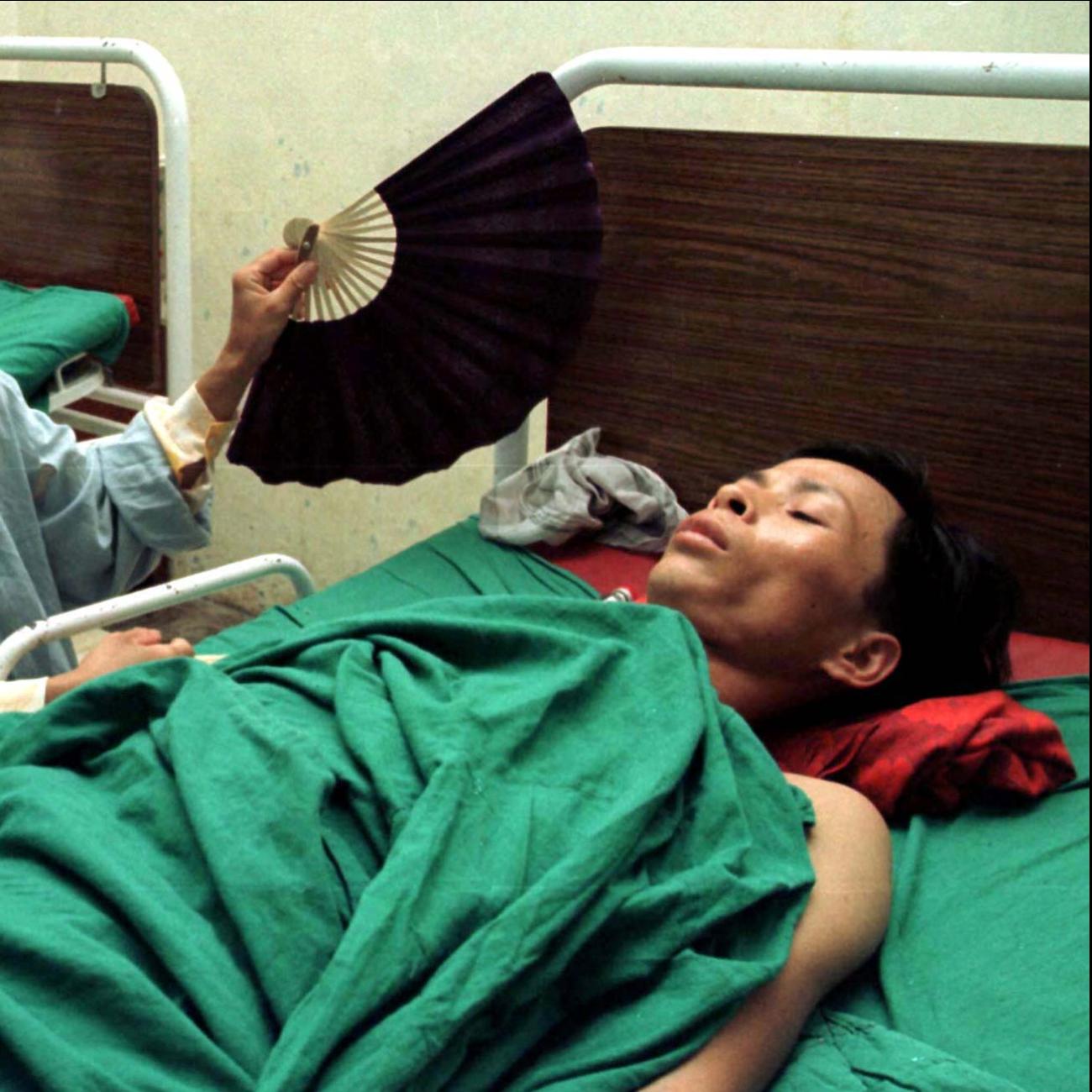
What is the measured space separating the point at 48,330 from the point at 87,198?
10 cm

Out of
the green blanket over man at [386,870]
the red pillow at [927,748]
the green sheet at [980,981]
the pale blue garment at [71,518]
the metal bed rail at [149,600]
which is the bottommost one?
the green sheet at [980,981]

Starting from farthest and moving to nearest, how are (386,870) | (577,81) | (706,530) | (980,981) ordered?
(577,81) < (706,530) < (980,981) < (386,870)

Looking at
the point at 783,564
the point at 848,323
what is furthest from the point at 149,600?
the point at 848,323

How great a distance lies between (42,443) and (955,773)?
66cm

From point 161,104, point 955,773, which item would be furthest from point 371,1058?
point 161,104

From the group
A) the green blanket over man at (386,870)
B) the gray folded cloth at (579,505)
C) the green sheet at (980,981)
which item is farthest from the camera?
the gray folded cloth at (579,505)

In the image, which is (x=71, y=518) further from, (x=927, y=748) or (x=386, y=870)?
(x=927, y=748)

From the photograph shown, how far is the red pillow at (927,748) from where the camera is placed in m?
0.86

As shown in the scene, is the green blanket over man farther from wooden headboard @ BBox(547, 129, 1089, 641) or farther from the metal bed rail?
wooden headboard @ BBox(547, 129, 1089, 641)

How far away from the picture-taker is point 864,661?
87 cm

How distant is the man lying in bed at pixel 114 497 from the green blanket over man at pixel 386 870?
10 centimetres

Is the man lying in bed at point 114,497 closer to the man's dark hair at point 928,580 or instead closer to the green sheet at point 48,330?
the green sheet at point 48,330

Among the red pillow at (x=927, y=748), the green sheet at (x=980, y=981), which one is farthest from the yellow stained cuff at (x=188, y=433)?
the green sheet at (x=980, y=981)

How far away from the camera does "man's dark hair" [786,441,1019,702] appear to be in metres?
0.86
